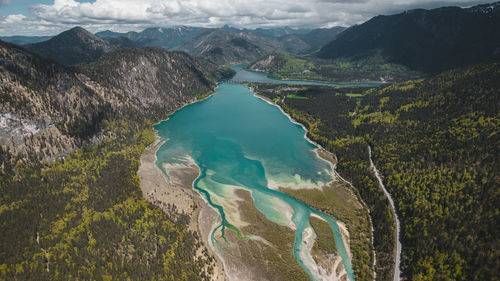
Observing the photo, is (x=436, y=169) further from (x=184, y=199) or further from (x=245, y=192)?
(x=184, y=199)

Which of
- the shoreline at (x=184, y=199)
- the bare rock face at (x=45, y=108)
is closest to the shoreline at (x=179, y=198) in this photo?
the shoreline at (x=184, y=199)

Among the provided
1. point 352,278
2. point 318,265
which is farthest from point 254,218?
point 352,278

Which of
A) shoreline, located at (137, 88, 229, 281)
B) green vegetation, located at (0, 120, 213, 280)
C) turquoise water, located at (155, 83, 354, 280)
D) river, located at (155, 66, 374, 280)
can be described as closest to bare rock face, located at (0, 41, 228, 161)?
green vegetation, located at (0, 120, 213, 280)

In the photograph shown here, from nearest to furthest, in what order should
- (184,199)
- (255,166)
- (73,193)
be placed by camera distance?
(73,193)
(184,199)
(255,166)

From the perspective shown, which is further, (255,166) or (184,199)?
(255,166)

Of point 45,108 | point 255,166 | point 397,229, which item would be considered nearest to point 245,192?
point 255,166

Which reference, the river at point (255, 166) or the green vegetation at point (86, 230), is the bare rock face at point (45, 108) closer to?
the green vegetation at point (86, 230)

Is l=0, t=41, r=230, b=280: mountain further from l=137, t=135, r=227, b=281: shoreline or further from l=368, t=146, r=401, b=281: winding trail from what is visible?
l=368, t=146, r=401, b=281: winding trail

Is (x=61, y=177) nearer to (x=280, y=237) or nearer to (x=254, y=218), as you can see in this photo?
(x=254, y=218)
